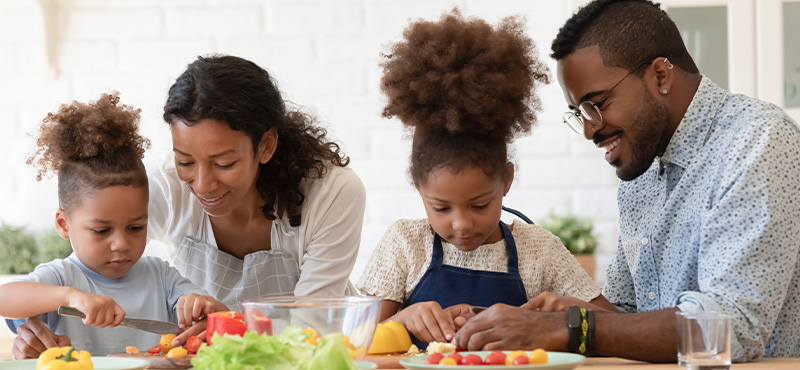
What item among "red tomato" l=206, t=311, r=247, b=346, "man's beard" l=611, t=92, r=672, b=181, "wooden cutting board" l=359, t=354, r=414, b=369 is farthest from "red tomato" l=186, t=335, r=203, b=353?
"man's beard" l=611, t=92, r=672, b=181

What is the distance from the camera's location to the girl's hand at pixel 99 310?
1477 mm

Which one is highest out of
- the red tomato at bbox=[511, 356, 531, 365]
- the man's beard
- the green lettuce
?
the man's beard

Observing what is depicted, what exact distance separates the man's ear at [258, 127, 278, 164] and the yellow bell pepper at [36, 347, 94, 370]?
0.84 meters

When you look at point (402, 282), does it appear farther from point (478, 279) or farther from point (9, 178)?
point (9, 178)

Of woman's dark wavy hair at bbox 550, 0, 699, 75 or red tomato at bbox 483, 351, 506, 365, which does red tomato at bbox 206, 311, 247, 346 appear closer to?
red tomato at bbox 483, 351, 506, 365

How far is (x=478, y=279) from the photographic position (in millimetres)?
1798

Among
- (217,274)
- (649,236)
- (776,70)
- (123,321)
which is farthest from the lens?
(776,70)

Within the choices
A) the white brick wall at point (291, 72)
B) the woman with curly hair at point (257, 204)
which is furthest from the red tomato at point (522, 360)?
the white brick wall at point (291, 72)

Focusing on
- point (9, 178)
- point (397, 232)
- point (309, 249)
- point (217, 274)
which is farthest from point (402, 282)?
point (9, 178)

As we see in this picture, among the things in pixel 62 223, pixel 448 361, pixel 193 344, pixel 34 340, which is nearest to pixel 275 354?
pixel 448 361

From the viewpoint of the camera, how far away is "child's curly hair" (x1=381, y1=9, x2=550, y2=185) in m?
1.67

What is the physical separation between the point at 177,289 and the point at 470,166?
2.28 ft

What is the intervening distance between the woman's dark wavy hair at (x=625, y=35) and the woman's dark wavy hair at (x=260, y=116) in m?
0.64

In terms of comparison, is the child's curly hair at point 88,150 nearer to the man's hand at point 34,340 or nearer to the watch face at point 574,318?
the man's hand at point 34,340
